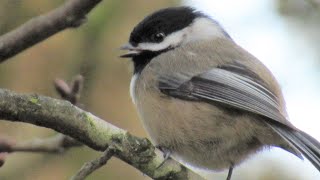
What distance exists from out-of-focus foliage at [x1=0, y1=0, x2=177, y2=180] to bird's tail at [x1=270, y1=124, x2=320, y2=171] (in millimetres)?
1019

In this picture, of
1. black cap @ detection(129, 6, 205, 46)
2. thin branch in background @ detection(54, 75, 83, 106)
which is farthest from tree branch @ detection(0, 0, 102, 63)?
black cap @ detection(129, 6, 205, 46)

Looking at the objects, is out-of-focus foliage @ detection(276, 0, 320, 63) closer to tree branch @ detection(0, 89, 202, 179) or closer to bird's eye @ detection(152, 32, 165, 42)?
bird's eye @ detection(152, 32, 165, 42)

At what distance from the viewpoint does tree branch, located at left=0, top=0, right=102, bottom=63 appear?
2383mm

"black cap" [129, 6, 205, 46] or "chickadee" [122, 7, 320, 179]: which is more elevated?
"black cap" [129, 6, 205, 46]

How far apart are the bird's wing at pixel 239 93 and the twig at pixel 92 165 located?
85 cm

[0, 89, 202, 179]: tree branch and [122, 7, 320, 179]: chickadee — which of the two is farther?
[122, 7, 320, 179]: chickadee

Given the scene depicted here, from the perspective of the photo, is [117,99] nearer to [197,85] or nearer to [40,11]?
[40,11]

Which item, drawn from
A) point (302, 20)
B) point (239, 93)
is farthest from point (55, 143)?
point (302, 20)

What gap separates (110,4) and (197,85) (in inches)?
42.8

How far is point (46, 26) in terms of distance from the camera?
7.93 ft

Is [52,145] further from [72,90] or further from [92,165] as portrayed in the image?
[92,165]

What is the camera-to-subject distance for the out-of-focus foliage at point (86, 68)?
11.4ft

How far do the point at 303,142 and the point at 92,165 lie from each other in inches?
37.8

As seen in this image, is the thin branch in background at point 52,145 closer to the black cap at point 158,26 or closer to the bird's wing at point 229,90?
the bird's wing at point 229,90
